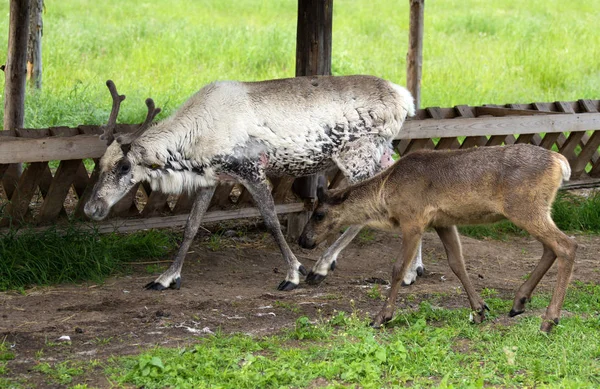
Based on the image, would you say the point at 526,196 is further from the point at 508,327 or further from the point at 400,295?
the point at 400,295

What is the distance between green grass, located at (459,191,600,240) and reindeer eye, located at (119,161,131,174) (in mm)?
3962

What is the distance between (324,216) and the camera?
752 cm

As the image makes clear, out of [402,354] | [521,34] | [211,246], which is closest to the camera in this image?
[402,354]

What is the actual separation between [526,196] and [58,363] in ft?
11.1

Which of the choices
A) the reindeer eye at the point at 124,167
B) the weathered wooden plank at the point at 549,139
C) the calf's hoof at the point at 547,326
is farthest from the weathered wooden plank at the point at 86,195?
the weathered wooden plank at the point at 549,139

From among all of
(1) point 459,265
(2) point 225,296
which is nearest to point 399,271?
(1) point 459,265

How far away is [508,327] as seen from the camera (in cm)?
671

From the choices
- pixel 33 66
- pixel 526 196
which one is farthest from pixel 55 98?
pixel 526 196

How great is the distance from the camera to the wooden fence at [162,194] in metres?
8.27

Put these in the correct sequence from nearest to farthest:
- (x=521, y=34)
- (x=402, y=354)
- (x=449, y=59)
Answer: (x=402, y=354)
(x=449, y=59)
(x=521, y=34)

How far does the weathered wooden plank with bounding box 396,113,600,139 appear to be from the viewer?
9.46 metres

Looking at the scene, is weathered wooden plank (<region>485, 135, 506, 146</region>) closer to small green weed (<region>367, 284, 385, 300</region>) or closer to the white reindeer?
the white reindeer

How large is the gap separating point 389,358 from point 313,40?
435cm

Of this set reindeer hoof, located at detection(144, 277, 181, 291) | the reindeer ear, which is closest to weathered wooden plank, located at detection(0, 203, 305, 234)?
reindeer hoof, located at detection(144, 277, 181, 291)
